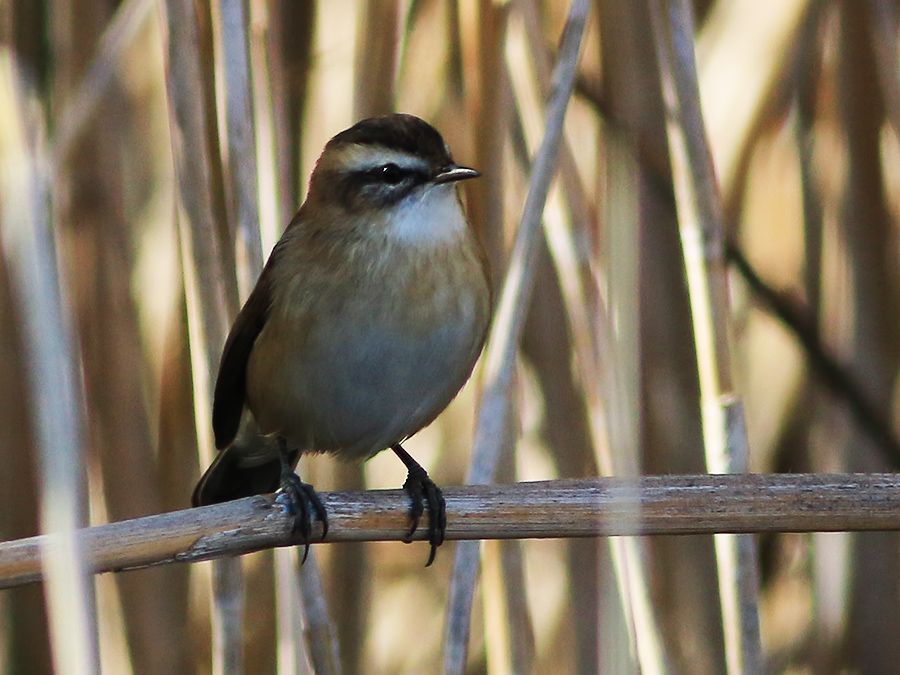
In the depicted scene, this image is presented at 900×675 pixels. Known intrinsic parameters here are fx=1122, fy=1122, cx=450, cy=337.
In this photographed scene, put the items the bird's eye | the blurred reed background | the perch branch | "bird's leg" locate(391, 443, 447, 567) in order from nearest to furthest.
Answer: the perch branch
"bird's leg" locate(391, 443, 447, 567)
the bird's eye
the blurred reed background

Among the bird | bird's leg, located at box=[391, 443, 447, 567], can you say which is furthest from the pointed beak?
bird's leg, located at box=[391, 443, 447, 567]

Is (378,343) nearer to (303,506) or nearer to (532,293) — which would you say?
(303,506)

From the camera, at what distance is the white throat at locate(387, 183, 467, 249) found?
172 cm

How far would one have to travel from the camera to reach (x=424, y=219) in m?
1.73

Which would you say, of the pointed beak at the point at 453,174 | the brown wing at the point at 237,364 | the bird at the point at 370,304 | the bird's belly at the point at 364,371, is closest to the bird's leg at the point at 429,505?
the bird at the point at 370,304

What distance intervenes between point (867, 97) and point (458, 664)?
126 centimetres

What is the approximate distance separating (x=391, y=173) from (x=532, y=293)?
1.43 ft

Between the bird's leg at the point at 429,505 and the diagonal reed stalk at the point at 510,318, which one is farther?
the diagonal reed stalk at the point at 510,318

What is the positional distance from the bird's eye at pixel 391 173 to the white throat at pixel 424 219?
0.11 ft

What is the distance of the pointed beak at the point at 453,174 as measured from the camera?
1.67m

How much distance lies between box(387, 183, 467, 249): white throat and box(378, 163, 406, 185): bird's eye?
0.03m

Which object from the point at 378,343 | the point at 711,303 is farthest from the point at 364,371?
the point at 711,303

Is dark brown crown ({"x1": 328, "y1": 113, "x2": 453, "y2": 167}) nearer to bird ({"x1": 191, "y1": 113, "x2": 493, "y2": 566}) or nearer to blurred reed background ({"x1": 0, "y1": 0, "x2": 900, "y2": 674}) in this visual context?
bird ({"x1": 191, "y1": 113, "x2": 493, "y2": 566})

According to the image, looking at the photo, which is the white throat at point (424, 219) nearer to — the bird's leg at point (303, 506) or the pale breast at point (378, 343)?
the pale breast at point (378, 343)
